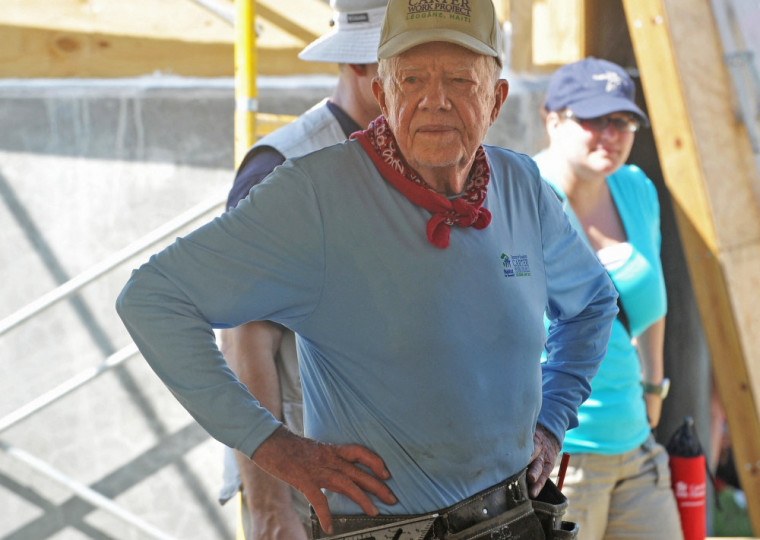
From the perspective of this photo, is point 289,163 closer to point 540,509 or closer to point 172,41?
point 540,509

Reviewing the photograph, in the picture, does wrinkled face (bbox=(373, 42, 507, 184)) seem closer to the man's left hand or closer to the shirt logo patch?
the shirt logo patch

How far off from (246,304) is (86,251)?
2720mm

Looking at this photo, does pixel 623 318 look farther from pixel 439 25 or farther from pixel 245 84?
pixel 439 25

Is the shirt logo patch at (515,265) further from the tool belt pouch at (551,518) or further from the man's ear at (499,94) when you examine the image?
the tool belt pouch at (551,518)

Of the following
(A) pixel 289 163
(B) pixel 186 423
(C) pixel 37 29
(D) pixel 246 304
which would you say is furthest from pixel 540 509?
(C) pixel 37 29

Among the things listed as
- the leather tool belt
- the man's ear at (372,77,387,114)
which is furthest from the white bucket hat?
the leather tool belt

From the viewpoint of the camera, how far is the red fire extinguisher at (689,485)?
320 cm

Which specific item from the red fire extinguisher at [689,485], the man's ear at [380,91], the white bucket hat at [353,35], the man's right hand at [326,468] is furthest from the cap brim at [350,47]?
the red fire extinguisher at [689,485]

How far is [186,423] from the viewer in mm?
4133

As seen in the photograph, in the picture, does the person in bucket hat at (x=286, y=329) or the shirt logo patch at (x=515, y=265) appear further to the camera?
the person in bucket hat at (x=286, y=329)

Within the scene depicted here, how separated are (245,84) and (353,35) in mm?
915

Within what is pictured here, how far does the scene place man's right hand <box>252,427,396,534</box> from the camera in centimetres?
157

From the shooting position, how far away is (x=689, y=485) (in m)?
3.20

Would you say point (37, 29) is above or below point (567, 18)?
above
